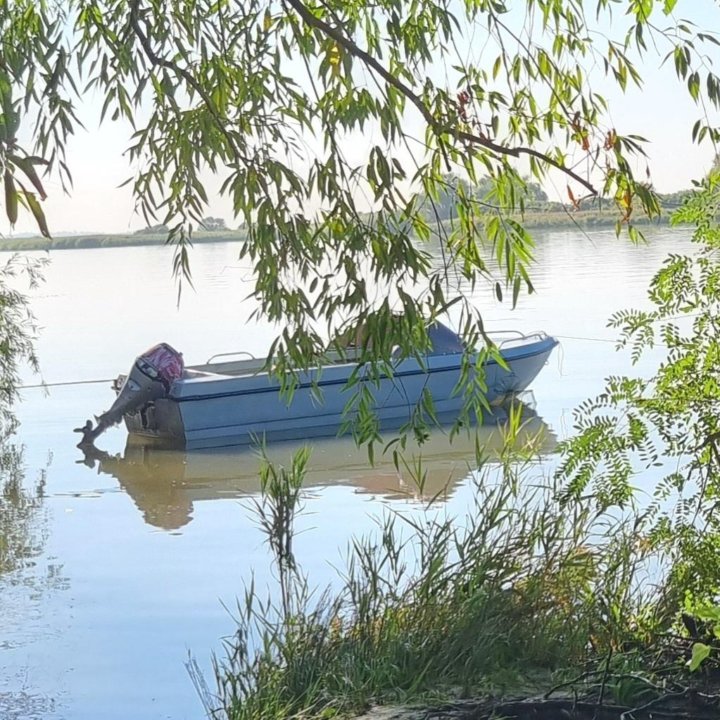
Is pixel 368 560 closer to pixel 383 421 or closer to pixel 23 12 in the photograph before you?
pixel 23 12

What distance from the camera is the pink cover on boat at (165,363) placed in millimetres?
14625

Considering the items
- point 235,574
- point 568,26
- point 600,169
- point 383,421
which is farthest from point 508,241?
point 383,421

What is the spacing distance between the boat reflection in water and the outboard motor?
0.34 m

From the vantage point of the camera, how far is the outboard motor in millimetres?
14648

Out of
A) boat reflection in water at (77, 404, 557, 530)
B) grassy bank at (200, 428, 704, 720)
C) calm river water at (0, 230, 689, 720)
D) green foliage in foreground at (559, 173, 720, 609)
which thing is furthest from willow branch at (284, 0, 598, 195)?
boat reflection in water at (77, 404, 557, 530)

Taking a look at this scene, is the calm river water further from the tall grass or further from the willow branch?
the willow branch

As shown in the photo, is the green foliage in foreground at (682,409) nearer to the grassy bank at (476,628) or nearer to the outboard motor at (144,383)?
the grassy bank at (476,628)

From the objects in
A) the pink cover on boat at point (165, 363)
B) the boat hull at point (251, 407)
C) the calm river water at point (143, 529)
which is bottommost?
the calm river water at point (143, 529)

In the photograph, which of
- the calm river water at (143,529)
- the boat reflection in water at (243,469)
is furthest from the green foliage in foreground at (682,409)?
the boat reflection in water at (243,469)

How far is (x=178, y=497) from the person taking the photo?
12273 mm

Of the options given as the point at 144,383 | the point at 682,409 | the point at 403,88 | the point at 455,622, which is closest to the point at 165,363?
the point at 144,383

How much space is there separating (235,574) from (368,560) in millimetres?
4161

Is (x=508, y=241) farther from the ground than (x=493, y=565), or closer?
farther from the ground

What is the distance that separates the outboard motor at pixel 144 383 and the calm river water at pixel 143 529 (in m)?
0.28
